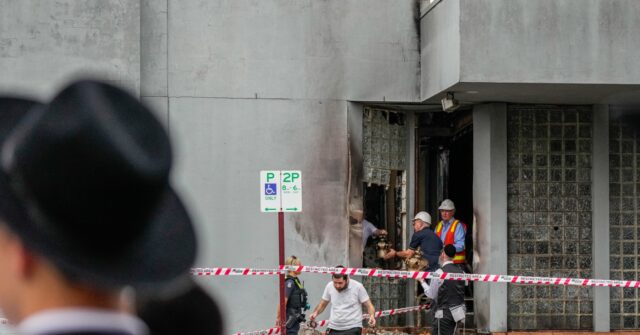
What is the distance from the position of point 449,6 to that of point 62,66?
5178 millimetres

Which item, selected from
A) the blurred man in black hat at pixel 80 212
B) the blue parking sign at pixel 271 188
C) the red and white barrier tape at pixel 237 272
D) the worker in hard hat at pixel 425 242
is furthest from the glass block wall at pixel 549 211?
the blurred man in black hat at pixel 80 212

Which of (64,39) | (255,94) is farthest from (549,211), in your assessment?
(64,39)

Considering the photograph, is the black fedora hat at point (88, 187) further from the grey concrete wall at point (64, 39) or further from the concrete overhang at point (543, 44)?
the grey concrete wall at point (64, 39)

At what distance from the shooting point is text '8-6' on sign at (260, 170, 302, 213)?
1319 centimetres

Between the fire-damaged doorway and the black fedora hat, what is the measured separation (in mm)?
15824

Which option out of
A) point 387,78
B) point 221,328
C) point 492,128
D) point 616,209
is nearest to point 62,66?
point 387,78

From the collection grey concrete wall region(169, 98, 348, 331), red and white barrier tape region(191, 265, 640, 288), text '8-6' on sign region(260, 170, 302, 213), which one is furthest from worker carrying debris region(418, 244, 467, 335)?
grey concrete wall region(169, 98, 348, 331)

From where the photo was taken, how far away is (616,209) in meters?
16.6

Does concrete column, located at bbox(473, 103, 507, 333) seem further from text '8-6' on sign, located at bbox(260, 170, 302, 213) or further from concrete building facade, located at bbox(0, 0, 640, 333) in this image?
text '8-6' on sign, located at bbox(260, 170, 302, 213)

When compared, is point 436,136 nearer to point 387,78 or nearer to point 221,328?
point 387,78

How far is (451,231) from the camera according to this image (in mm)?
16422

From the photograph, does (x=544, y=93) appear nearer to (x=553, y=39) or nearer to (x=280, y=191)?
(x=553, y=39)

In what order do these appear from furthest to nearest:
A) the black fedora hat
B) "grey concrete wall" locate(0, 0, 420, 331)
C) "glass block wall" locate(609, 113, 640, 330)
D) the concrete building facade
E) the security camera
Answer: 1. "glass block wall" locate(609, 113, 640, 330)
2. "grey concrete wall" locate(0, 0, 420, 331)
3. the concrete building facade
4. the security camera
5. the black fedora hat

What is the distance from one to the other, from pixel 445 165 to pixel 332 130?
2.76 m
